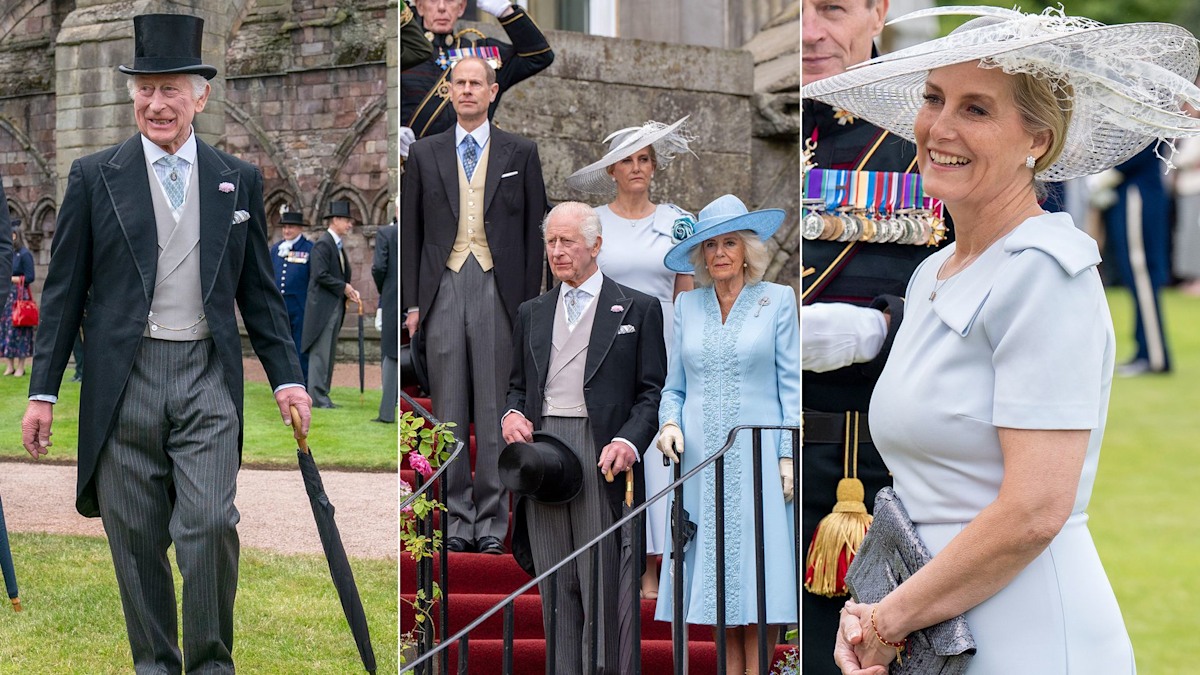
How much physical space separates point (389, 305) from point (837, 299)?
1.13 metres

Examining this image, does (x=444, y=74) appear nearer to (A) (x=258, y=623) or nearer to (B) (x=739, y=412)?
(B) (x=739, y=412)

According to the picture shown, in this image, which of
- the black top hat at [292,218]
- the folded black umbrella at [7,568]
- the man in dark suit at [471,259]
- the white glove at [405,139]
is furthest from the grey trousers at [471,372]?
the folded black umbrella at [7,568]

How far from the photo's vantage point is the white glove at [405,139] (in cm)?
399

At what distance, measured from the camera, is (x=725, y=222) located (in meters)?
4.00

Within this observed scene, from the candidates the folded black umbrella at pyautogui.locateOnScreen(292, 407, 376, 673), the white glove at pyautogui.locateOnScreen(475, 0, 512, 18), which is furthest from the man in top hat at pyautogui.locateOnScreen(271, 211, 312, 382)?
the white glove at pyautogui.locateOnScreen(475, 0, 512, 18)

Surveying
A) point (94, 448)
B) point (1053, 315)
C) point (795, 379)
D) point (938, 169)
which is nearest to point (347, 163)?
point (94, 448)

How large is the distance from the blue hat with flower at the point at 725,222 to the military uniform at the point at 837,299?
11 centimetres

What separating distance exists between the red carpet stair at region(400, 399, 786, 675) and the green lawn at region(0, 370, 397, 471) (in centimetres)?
16

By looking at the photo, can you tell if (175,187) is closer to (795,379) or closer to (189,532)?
(189,532)

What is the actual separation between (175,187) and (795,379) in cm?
166

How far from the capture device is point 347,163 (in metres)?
4.25

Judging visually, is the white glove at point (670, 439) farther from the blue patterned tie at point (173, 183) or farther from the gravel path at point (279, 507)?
the blue patterned tie at point (173, 183)

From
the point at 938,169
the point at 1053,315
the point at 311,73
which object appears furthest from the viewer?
the point at 311,73

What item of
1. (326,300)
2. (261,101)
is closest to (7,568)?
(326,300)
